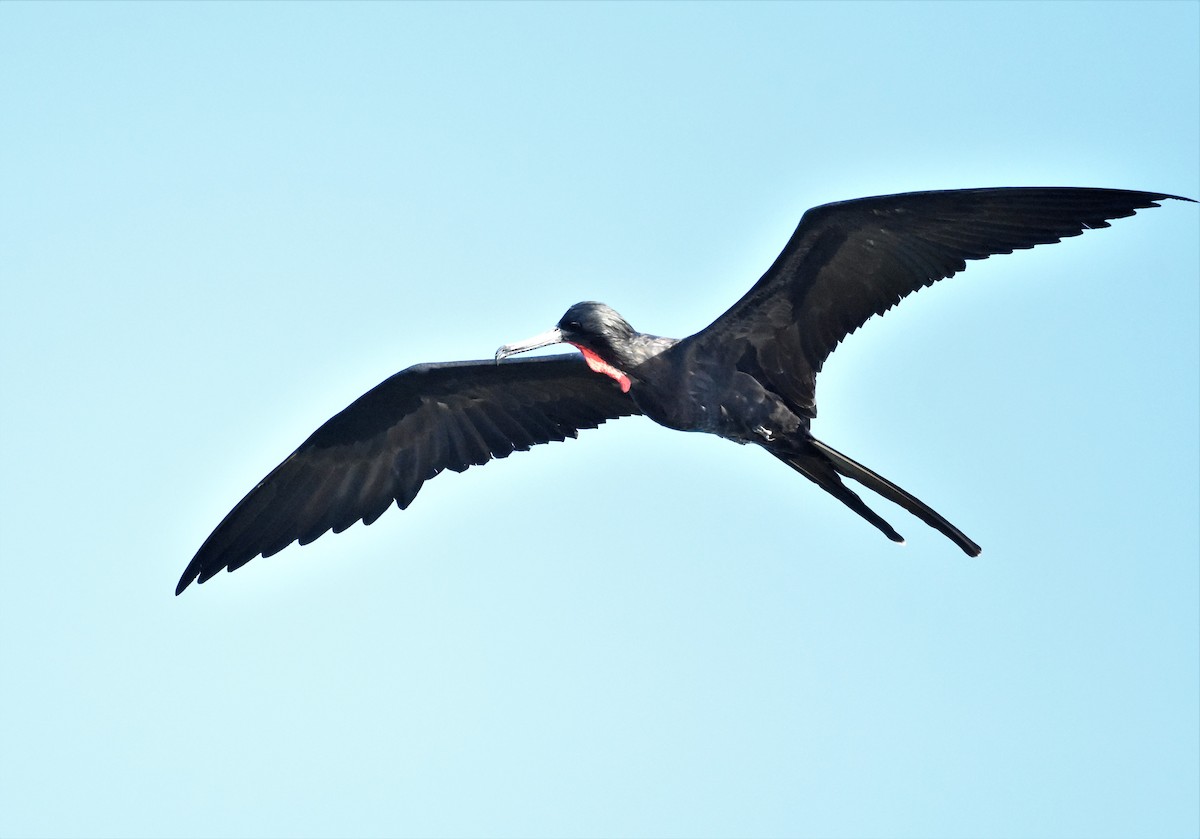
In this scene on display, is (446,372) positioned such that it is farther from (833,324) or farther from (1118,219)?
(1118,219)

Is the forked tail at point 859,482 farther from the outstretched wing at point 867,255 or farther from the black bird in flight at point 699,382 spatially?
the outstretched wing at point 867,255

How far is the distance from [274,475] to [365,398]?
0.57m

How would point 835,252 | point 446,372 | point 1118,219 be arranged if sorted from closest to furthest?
point 1118,219
point 835,252
point 446,372

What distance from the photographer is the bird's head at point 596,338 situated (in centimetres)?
705

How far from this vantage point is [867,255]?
6.90 metres

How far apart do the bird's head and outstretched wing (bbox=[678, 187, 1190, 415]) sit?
27cm

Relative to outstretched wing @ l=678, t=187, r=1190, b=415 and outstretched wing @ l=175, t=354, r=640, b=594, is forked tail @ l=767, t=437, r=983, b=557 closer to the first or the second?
outstretched wing @ l=678, t=187, r=1190, b=415

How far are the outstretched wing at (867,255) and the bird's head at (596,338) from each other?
0.27 metres

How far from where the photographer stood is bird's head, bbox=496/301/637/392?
705cm

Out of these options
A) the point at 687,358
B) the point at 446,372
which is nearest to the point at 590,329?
the point at 687,358

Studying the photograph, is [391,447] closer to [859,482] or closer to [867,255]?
[859,482]

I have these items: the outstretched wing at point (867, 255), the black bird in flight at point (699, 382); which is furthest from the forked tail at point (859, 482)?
the outstretched wing at point (867, 255)

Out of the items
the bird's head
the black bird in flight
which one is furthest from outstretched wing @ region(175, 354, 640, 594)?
the bird's head

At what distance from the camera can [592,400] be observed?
25.8 ft
